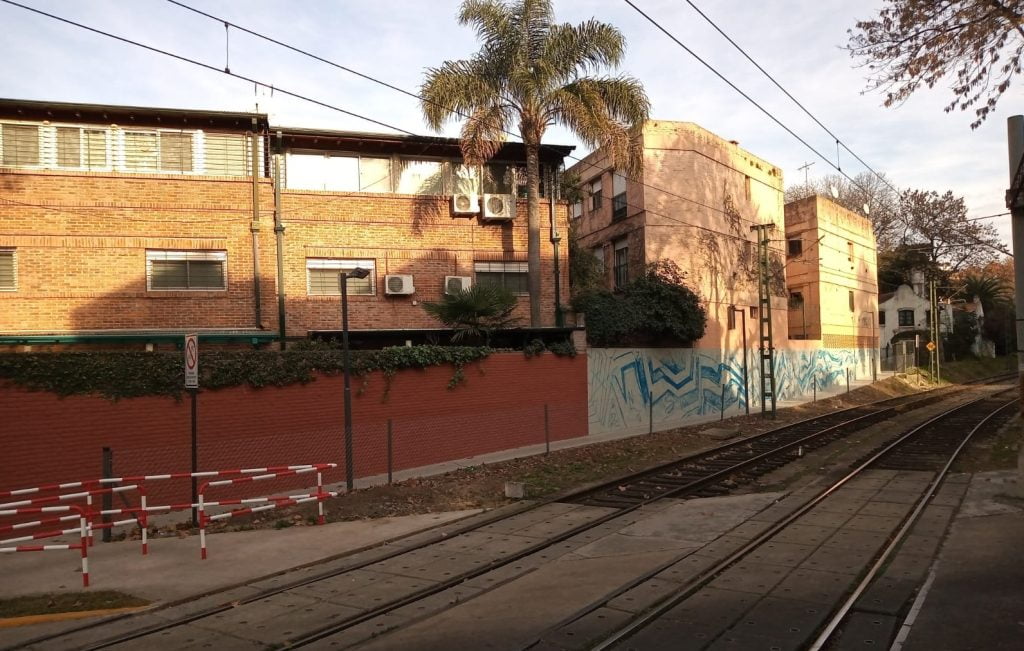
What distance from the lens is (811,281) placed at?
40.7m

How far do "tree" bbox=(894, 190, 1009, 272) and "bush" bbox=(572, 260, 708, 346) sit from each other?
126ft

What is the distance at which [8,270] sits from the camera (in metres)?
17.6

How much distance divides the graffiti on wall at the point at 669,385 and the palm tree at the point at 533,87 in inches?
251

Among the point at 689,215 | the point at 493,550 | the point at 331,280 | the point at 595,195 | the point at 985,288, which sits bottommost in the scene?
the point at 493,550

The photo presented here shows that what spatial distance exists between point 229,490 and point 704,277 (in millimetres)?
20567

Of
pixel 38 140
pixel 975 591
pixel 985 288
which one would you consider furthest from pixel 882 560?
pixel 985 288

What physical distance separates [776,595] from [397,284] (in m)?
14.9

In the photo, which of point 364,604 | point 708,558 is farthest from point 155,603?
point 708,558

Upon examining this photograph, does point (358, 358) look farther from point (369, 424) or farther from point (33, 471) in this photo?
point (33, 471)

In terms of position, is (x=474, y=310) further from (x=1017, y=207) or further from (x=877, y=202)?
(x=877, y=202)

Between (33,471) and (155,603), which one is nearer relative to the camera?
(155,603)

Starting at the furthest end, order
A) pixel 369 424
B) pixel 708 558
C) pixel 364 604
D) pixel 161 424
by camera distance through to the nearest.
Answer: pixel 369 424 → pixel 161 424 → pixel 708 558 → pixel 364 604

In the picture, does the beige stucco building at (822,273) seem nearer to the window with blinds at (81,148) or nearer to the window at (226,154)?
the window at (226,154)

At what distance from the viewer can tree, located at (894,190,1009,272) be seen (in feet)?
189
